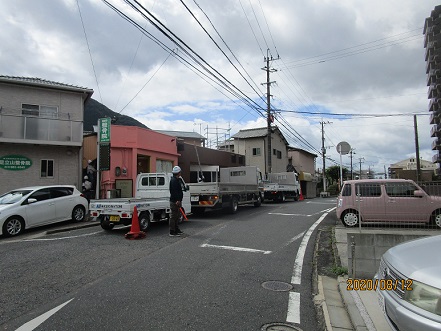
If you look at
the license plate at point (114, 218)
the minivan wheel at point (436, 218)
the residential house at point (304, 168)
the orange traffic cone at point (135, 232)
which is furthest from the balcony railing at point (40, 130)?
the residential house at point (304, 168)

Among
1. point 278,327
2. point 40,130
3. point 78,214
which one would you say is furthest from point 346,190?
point 40,130

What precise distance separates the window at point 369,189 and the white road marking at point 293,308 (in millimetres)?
6939

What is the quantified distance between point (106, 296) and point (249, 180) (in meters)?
16.0

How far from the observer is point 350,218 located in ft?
36.5

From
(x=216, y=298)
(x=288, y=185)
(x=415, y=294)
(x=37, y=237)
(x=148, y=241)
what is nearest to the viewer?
(x=415, y=294)

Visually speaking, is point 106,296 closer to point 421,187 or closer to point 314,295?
point 314,295

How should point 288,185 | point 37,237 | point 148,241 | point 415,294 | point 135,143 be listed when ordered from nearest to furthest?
point 415,294
point 148,241
point 37,237
point 135,143
point 288,185

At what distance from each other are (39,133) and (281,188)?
56.1 feet

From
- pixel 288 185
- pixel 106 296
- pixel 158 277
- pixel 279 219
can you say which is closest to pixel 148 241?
pixel 158 277

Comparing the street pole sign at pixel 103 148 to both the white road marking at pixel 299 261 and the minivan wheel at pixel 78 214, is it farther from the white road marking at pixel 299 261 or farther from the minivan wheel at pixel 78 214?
the white road marking at pixel 299 261

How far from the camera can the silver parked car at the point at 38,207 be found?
1022 centimetres

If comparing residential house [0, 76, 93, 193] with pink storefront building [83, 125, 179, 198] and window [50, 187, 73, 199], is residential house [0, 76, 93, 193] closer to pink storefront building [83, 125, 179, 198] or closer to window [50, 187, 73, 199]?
pink storefront building [83, 125, 179, 198]

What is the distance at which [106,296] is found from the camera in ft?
15.2

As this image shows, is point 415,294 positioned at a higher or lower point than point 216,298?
higher
